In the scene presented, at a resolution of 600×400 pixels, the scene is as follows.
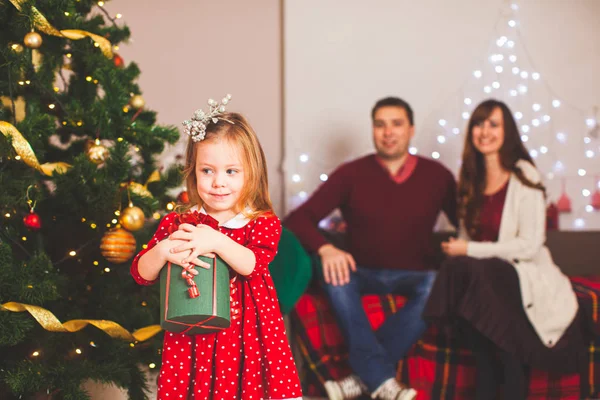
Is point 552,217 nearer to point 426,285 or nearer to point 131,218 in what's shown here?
point 426,285

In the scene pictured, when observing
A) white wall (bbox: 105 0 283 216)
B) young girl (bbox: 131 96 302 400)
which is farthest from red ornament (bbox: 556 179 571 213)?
young girl (bbox: 131 96 302 400)

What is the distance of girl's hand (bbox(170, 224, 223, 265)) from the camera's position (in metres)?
1.29

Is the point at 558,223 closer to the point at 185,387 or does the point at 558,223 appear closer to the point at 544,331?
Result: the point at 544,331

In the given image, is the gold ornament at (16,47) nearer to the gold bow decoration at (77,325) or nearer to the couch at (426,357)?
the gold bow decoration at (77,325)

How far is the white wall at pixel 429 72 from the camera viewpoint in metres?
3.53

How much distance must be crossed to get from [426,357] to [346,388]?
1.17ft

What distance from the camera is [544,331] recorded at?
234 cm

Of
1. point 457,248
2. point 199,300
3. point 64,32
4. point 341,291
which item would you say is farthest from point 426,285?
point 64,32

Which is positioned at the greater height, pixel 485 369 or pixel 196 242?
pixel 196 242

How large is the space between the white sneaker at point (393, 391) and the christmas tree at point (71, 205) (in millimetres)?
883

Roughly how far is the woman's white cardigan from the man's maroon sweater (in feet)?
1.21

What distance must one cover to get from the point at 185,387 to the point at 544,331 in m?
1.49

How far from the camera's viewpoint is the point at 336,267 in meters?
2.67

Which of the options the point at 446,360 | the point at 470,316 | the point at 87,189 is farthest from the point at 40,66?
the point at 446,360
